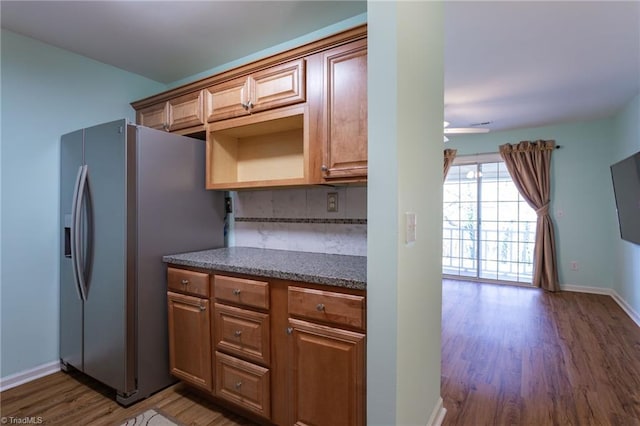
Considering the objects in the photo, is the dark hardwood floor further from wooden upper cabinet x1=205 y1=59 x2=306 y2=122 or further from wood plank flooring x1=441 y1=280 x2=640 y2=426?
wooden upper cabinet x1=205 y1=59 x2=306 y2=122

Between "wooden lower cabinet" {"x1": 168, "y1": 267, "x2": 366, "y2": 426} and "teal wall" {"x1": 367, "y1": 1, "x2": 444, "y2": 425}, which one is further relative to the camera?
"wooden lower cabinet" {"x1": 168, "y1": 267, "x2": 366, "y2": 426}

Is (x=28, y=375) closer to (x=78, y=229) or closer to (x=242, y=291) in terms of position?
(x=78, y=229)

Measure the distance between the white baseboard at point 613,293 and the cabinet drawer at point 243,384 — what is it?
158 inches

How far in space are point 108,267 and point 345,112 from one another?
1.75 meters

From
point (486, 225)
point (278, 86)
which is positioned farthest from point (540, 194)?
point (278, 86)

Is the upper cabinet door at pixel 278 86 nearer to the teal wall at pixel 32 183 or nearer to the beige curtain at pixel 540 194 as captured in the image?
the teal wall at pixel 32 183

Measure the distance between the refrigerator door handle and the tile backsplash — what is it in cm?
102

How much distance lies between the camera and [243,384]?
5.67ft

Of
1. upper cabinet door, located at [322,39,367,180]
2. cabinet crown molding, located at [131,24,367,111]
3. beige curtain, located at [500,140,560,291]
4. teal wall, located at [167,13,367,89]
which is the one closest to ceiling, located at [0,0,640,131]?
teal wall, located at [167,13,367,89]

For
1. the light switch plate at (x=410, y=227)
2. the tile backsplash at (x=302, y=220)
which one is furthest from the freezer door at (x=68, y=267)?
the light switch plate at (x=410, y=227)

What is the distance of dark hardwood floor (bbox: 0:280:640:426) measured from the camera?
188cm

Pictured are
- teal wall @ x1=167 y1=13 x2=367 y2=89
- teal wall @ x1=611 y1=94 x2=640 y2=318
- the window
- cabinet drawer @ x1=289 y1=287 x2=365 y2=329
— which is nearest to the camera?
cabinet drawer @ x1=289 y1=287 x2=365 y2=329

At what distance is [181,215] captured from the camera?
221 cm

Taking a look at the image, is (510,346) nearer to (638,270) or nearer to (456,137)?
(638,270)
